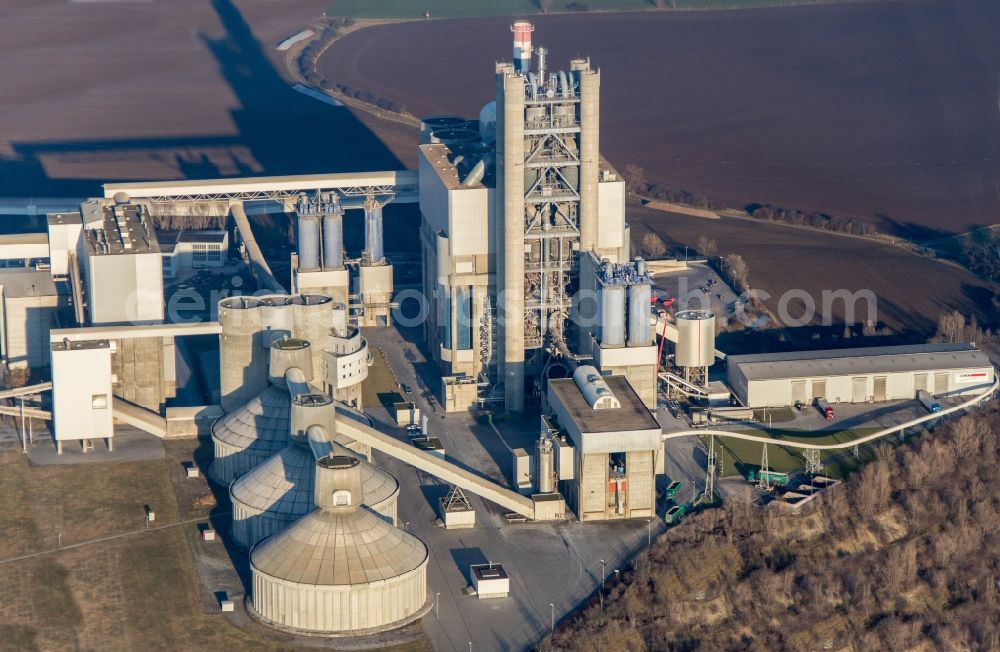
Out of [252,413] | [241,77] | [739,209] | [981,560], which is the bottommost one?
[981,560]

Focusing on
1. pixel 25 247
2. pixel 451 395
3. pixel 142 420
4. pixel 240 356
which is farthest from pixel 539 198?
pixel 25 247

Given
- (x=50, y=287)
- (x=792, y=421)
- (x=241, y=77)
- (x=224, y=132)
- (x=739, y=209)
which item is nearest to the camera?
(x=792, y=421)

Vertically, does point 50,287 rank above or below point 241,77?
below

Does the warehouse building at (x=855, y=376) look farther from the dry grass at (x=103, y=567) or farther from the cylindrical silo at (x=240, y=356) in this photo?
the dry grass at (x=103, y=567)

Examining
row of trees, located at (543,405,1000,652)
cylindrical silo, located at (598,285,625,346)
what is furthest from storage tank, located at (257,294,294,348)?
row of trees, located at (543,405,1000,652)

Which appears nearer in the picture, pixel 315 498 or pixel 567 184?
pixel 315 498

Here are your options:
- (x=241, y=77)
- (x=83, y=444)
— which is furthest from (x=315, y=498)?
(x=241, y=77)

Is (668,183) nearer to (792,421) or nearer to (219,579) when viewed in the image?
(792,421)
